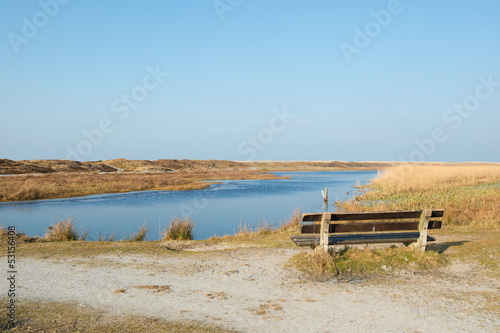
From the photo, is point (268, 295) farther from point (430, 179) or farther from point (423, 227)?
point (430, 179)

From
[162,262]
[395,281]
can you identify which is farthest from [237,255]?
[395,281]

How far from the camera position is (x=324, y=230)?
712 cm

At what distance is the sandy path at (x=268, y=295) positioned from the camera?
4.64m

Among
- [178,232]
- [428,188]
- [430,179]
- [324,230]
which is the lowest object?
[178,232]

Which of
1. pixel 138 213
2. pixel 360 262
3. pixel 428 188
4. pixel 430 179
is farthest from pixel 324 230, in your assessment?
pixel 430 179

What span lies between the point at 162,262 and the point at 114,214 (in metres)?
14.5

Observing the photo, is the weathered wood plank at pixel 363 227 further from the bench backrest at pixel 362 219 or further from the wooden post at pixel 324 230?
the wooden post at pixel 324 230

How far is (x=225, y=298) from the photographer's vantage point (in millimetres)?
5535

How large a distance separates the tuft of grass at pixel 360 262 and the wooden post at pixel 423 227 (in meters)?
0.19

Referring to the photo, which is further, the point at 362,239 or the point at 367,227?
the point at 362,239

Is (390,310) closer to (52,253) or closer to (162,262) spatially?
(162,262)

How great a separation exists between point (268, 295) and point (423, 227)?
3.58m

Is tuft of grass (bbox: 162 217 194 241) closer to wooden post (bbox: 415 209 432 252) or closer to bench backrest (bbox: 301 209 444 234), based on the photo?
bench backrest (bbox: 301 209 444 234)

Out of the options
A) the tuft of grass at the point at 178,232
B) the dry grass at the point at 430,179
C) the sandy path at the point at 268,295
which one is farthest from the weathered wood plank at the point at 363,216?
the dry grass at the point at 430,179
